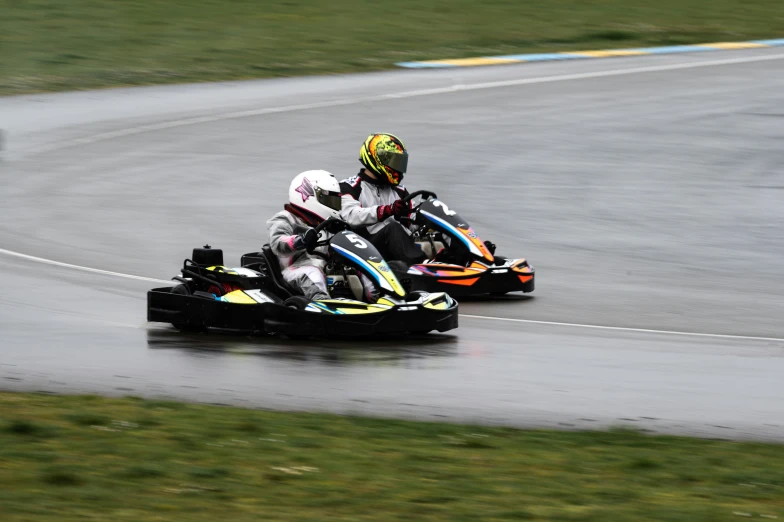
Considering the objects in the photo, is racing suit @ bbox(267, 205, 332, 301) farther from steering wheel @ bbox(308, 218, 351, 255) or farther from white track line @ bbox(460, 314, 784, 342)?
white track line @ bbox(460, 314, 784, 342)

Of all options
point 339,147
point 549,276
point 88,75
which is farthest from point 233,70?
point 549,276

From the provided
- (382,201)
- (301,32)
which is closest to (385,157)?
(382,201)

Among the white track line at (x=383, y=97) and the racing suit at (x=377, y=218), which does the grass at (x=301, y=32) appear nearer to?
the white track line at (x=383, y=97)

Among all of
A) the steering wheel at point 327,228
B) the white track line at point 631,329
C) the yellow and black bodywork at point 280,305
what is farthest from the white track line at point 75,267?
the white track line at point 631,329

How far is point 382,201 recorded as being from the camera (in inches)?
497

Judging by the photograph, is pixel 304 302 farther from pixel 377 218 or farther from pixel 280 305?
pixel 377 218

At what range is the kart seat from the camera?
10.7 metres

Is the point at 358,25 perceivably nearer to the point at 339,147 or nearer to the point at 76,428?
the point at 339,147

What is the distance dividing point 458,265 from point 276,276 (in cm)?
246

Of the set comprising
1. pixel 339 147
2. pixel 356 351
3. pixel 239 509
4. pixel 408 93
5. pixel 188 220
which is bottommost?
pixel 239 509

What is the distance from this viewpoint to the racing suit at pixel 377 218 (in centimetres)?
1186

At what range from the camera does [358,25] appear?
33906 millimetres

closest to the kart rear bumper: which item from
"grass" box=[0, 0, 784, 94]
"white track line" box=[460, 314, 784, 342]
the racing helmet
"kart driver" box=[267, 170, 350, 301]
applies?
"white track line" box=[460, 314, 784, 342]

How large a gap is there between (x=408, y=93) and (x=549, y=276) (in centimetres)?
1309
